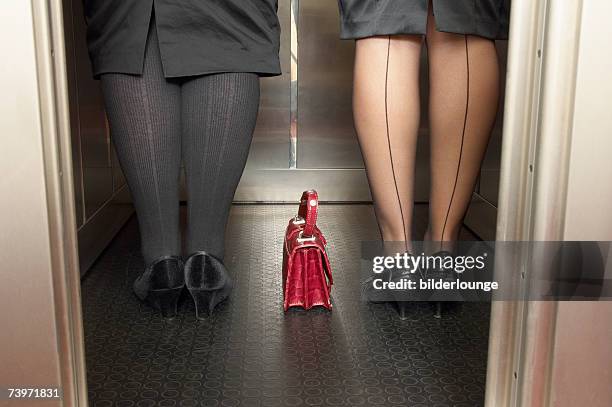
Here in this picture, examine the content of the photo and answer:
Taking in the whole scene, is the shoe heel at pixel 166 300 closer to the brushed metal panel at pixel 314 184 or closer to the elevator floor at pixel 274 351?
the elevator floor at pixel 274 351

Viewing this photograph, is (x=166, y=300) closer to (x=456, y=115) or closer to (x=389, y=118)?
(x=389, y=118)

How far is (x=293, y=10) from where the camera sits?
230 cm

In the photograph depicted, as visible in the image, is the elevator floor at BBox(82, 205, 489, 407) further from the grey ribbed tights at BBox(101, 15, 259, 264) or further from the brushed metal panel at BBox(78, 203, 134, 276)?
the grey ribbed tights at BBox(101, 15, 259, 264)

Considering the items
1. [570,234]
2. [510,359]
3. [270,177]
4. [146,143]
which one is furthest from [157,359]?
[270,177]

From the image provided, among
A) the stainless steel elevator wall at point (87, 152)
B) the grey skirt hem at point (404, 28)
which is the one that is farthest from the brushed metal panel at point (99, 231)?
the grey skirt hem at point (404, 28)

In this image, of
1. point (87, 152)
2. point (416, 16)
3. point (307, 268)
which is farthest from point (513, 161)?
point (87, 152)

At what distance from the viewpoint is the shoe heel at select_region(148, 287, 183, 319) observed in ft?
4.43

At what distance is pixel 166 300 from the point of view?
4.44ft

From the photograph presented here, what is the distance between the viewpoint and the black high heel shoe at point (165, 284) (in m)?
1.35

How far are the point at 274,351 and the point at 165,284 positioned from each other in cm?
27

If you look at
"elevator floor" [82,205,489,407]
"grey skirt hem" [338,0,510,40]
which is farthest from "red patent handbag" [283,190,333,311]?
"grey skirt hem" [338,0,510,40]

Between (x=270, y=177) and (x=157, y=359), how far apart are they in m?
1.25

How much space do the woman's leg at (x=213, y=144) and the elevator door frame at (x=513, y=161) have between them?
562 millimetres

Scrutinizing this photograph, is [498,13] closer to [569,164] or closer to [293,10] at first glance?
[569,164]
